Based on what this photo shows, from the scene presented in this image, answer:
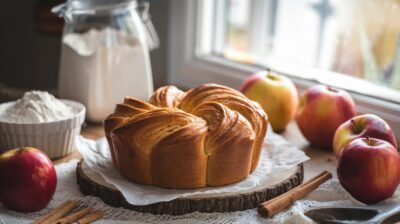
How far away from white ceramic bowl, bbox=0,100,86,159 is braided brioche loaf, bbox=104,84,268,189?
0.15m

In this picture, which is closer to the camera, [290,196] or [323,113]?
[290,196]

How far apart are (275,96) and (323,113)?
0.12 meters

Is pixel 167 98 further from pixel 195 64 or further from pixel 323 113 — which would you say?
pixel 195 64

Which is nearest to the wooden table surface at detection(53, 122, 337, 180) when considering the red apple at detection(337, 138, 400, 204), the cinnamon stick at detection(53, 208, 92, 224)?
the red apple at detection(337, 138, 400, 204)

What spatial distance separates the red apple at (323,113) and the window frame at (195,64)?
17 centimetres

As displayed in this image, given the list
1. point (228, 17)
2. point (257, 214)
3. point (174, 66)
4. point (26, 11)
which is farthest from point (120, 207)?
point (26, 11)

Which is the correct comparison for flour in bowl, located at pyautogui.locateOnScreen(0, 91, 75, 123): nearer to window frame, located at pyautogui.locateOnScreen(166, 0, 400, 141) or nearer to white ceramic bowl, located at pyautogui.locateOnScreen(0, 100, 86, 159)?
white ceramic bowl, located at pyautogui.locateOnScreen(0, 100, 86, 159)

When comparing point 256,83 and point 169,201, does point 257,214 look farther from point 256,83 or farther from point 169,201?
point 256,83

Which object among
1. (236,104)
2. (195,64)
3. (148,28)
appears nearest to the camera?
(236,104)

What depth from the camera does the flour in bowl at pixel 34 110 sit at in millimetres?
1102

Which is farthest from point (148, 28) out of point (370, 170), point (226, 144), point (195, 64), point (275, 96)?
point (370, 170)

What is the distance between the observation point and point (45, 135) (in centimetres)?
110

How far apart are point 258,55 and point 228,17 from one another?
0.13 meters

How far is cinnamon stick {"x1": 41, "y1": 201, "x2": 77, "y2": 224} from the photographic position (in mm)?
893
